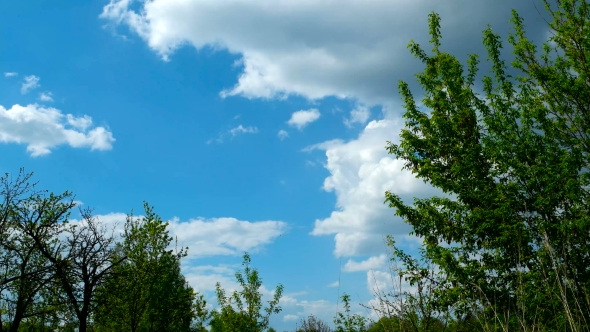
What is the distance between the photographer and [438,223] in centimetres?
1786

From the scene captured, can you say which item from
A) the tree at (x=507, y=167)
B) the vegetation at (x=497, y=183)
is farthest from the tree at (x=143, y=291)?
the tree at (x=507, y=167)

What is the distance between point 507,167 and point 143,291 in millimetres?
16793

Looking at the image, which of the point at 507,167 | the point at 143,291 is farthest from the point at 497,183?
the point at 143,291

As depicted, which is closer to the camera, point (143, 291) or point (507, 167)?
point (507, 167)

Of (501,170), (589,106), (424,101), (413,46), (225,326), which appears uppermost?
(413,46)

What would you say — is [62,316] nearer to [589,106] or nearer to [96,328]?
[96,328]

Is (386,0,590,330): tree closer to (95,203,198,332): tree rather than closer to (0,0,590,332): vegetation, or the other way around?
(0,0,590,332): vegetation

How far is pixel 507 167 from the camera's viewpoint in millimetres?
16703

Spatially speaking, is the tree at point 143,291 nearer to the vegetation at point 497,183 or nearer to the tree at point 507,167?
the vegetation at point 497,183

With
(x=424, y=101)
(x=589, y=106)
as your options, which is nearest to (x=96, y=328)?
(x=424, y=101)

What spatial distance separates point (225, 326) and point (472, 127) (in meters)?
15.1

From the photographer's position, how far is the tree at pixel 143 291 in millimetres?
23547

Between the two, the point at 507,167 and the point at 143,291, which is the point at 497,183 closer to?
the point at 507,167

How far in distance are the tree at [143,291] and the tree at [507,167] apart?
12.4 metres
